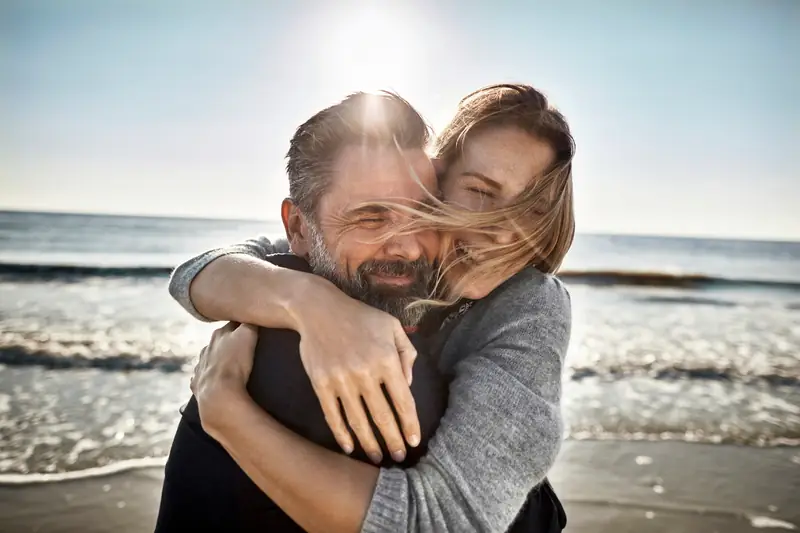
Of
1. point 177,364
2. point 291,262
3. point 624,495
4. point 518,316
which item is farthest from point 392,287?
point 177,364

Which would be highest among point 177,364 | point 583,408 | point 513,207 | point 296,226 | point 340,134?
point 340,134

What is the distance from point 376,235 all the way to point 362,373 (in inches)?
27.2

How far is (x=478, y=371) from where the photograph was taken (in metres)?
1.44

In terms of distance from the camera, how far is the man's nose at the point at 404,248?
6.06 ft

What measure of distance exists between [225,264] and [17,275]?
562 inches

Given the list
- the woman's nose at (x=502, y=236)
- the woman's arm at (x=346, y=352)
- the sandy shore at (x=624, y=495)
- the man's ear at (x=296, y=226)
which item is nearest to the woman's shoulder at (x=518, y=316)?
the woman's nose at (x=502, y=236)

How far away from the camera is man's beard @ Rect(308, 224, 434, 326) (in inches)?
73.6

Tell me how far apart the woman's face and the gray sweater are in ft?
1.04

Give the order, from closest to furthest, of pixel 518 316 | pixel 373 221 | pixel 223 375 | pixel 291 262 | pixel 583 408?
pixel 223 375, pixel 518 316, pixel 291 262, pixel 373 221, pixel 583 408

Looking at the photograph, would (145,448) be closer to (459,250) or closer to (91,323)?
(459,250)

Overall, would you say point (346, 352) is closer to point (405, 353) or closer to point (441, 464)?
point (405, 353)

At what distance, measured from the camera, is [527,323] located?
1.59m

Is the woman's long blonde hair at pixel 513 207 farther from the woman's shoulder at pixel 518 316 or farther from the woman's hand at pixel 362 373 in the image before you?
the woman's hand at pixel 362 373

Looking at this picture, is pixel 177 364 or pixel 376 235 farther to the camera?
pixel 177 364
